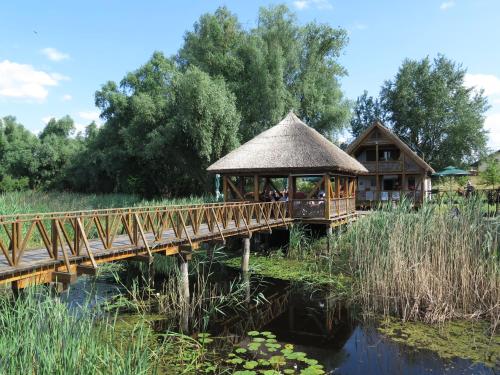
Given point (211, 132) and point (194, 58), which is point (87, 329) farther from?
point (194, 58)

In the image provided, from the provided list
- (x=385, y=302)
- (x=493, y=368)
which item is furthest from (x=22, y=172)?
(x=493, y=368)

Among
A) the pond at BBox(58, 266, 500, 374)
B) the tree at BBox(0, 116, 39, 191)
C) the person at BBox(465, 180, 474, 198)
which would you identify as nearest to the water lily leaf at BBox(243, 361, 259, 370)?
the pond at BBox(58, 266, 500, 374)

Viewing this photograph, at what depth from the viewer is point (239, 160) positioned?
15828 millimetres

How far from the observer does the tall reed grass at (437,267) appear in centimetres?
801

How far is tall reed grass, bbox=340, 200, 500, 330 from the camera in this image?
315 inches

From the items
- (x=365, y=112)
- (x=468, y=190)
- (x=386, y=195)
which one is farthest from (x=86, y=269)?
(x=365, y=112)

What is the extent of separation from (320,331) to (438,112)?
3422cm

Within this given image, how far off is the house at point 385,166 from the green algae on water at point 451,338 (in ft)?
53.1

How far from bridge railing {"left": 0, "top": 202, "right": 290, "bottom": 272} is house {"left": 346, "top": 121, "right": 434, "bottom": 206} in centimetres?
1230

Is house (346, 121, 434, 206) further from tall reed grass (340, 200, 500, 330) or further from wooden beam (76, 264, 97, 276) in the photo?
wooden beam (76, 264, 97, 276)

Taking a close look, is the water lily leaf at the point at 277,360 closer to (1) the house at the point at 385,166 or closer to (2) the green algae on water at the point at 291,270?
(2) the green algae on water at the point at 291,270

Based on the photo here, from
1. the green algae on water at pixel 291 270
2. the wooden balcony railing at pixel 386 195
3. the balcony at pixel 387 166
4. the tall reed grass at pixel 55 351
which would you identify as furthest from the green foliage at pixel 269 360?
the balcony at pixel 387 166

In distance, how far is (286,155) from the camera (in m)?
15.2

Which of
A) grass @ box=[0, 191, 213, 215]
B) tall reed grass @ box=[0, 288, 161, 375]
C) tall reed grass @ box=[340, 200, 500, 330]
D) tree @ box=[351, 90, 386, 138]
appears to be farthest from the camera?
tree @ box=[351, 90, 386, 138]
